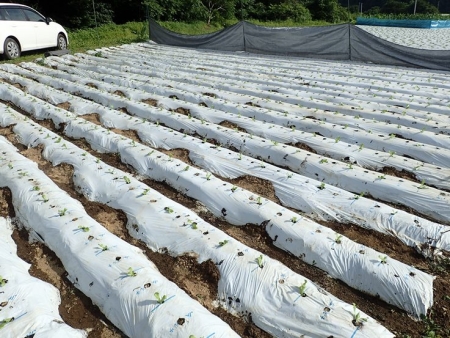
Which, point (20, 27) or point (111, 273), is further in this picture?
point (20, 27)

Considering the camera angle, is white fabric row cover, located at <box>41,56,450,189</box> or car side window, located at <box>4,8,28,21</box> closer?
white fabric row cover, located at <box>41,56,450,189</box>

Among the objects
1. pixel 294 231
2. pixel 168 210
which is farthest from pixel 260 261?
pixel 168 210

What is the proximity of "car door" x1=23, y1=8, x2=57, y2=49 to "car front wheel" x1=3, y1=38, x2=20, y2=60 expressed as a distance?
70cm

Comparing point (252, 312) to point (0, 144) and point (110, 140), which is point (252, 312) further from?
point (0, 144)

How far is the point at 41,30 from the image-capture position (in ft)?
36.0

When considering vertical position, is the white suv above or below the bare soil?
above

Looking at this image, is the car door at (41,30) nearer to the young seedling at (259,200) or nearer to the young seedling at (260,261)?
the young seedling at (259,200)

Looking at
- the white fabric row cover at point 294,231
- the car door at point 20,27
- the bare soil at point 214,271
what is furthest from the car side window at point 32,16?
the bare soil at point 214,271

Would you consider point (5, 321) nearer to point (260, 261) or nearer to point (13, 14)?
point (260, 261)

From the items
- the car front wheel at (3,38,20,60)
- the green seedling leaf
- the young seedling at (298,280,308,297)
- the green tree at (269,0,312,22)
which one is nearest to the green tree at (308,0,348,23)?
the green tree at (269,0,312,22)

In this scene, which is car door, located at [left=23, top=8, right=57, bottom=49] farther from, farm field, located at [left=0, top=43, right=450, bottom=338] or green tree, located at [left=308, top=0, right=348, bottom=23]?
green tree, located at [left=308, top=0, right=348, bottom=23]

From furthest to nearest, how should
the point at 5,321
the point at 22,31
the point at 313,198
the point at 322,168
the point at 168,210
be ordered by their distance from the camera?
the point at 22,31 → the point at 322,168 → the point at 313,198 → the point at 168,210 → the point at 5,321

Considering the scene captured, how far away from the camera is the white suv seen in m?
9.85

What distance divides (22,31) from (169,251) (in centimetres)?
→ 1005
